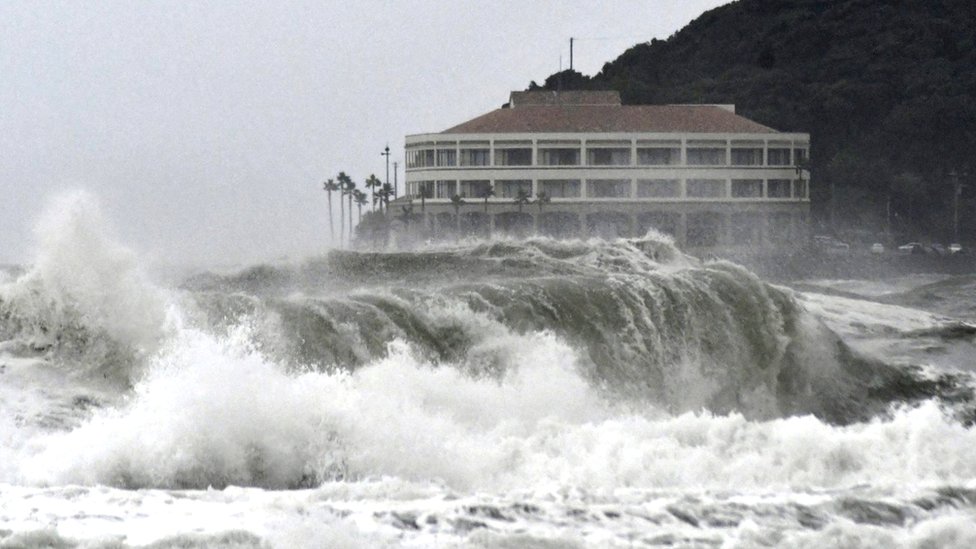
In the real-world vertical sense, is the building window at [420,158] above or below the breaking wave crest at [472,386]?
above

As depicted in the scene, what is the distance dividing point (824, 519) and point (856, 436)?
404 cm

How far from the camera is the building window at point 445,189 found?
89812mm

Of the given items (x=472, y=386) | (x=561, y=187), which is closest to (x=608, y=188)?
(x=561, y=187)

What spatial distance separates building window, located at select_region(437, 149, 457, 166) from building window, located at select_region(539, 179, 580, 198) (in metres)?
5.12

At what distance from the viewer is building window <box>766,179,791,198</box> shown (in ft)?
303

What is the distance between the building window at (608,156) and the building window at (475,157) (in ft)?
18.8

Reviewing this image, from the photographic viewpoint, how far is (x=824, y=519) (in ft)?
43.7

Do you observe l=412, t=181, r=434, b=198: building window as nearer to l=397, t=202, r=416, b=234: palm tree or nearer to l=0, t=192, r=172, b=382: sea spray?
l=397, t=202, r=416, b=234: palm tree

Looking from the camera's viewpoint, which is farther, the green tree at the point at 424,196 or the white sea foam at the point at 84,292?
the green tree at the point at 424,196

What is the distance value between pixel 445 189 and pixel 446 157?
183cm

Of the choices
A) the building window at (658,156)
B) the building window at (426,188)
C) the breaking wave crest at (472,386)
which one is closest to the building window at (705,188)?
the building window at (658,156)

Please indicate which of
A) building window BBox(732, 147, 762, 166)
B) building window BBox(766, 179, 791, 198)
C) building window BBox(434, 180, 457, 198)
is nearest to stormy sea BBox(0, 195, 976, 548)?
building window BBox(434, 180, 457, 198)

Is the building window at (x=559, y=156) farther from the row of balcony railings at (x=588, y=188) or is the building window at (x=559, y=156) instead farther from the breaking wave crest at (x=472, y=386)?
the breaking wave crest at (x=472, y=386)

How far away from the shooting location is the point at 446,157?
90312mm
